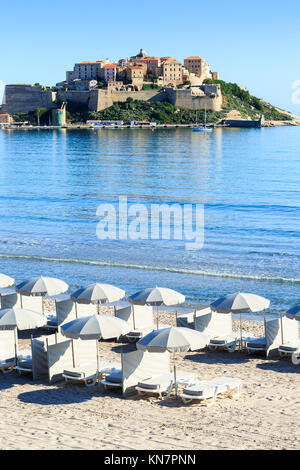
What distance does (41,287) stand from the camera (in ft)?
51.3

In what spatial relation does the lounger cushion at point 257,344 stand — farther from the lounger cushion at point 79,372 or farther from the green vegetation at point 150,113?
the green vegetation at point 150,113

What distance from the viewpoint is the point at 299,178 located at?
53.8 metres

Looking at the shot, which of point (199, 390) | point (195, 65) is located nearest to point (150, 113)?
point (195, 65)

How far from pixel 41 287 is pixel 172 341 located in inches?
206

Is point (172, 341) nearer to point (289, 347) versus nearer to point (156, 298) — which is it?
point (289, 347)

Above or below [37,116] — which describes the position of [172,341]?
below

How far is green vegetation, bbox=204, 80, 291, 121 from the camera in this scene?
15300cm

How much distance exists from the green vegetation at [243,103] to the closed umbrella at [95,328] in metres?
141

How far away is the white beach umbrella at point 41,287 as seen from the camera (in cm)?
1561

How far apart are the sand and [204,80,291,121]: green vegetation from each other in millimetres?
140845

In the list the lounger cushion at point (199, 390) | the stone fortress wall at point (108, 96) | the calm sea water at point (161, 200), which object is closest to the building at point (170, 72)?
the stone fortress wall at point (108, 96)

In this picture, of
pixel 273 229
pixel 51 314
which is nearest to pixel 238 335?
pixel 51 314

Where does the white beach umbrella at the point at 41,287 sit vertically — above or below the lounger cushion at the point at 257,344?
above
